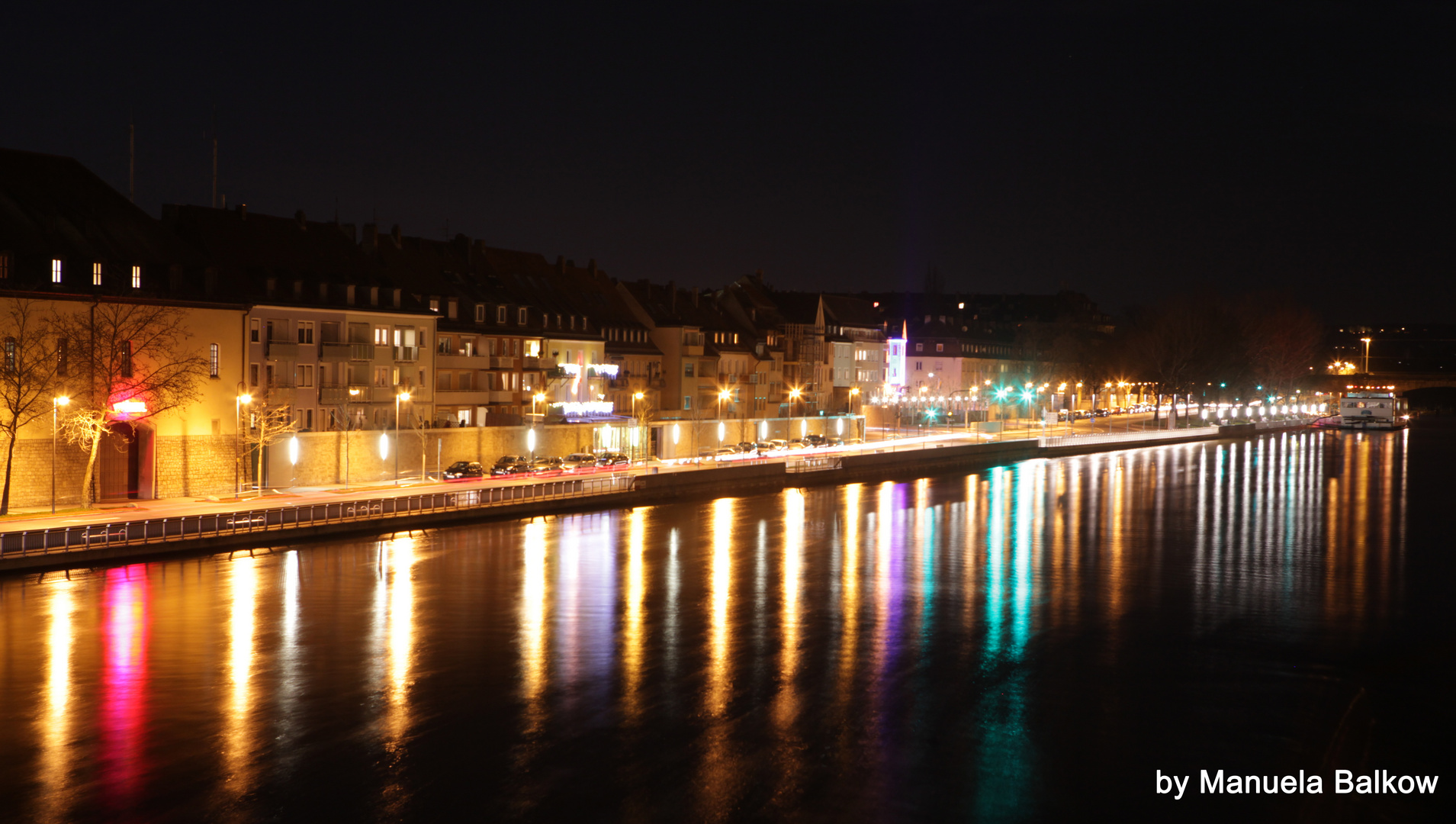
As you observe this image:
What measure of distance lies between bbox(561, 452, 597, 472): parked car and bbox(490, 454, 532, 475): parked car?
2350mm

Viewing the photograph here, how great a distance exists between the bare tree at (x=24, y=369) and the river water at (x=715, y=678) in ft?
28.3

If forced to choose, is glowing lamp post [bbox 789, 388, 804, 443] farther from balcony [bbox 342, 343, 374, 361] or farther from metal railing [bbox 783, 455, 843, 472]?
balcony [bbox 342, 343, 374, 361]

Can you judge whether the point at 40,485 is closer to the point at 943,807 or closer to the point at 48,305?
the point at 48,305

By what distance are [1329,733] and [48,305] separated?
3923cm

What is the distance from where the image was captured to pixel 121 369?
137ft

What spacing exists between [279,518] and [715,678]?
2123 cm

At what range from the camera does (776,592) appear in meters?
31.2

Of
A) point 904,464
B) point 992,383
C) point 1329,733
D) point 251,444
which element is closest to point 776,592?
point 1329,733

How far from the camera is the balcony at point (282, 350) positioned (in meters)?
50.8

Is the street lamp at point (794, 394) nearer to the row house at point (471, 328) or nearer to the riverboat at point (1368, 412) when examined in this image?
the row house at point (471, 328)

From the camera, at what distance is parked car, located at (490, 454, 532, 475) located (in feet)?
181

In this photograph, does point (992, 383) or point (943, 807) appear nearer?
point (943, 807)

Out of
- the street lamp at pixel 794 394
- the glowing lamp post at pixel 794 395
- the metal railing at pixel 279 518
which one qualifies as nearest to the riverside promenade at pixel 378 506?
the metal railing at pixel 279 518

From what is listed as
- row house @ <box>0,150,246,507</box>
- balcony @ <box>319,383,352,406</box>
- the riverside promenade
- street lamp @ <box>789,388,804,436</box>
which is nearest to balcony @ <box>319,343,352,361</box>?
balcony @ <box>319,383,352,406</box>
